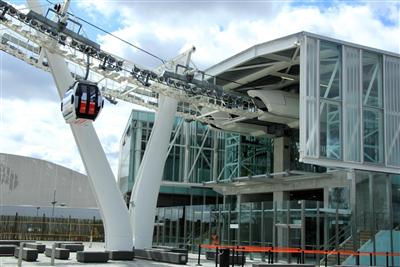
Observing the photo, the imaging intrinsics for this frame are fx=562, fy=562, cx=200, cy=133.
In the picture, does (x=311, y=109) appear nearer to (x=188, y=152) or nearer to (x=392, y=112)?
(x=392, y=112)

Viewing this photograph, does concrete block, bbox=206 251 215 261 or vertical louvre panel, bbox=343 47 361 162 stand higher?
vertical louvre panel, bbox=343 47 361 162

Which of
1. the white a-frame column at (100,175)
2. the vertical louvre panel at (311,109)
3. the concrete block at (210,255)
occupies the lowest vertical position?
the concrete block at (210,255)

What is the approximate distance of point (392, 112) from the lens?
29.7 m

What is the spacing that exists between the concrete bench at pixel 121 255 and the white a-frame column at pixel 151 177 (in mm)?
2655

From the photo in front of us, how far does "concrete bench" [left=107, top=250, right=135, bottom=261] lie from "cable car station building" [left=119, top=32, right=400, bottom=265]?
29.9 ft

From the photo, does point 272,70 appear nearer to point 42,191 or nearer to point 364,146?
point 364,146

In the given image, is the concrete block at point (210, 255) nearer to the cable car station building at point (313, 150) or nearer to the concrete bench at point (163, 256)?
the concrete bench at point (163, 256)

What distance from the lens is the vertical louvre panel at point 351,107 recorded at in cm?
2819

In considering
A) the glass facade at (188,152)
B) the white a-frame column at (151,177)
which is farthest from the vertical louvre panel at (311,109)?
the glass facade at (188,152)

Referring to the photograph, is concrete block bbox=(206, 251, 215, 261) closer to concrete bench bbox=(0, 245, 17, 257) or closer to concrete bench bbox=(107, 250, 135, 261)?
concrete bench bbox=(107, 250, 135, 261)

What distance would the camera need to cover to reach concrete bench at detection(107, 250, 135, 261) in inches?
1049

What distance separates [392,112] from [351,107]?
9.06 ft

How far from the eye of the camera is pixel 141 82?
94.5 feet

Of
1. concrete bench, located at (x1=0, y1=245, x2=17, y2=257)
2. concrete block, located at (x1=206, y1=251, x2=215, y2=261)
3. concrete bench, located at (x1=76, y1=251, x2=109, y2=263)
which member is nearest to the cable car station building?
concrete block, located at (x1=206, y1=251, x2=215, y2=261)
